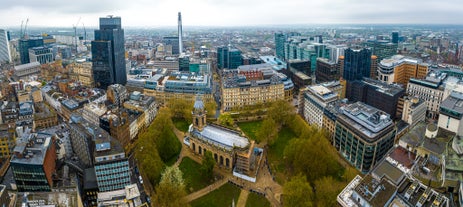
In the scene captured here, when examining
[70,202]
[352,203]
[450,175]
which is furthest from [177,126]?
[450,175]

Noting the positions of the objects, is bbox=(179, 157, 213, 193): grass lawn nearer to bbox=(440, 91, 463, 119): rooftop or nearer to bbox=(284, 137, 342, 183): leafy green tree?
bbox=(284, 137, 342, 183): leafy green tree

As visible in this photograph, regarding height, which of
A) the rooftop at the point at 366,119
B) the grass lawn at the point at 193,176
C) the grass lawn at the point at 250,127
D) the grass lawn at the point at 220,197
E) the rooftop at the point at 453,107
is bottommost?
the grass lawn at the point at 220,197

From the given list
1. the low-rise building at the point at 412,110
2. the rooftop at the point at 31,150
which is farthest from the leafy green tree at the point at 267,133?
the rooftop at the point at 31,150

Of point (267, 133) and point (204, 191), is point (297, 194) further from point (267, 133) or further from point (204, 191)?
point (267, 133)

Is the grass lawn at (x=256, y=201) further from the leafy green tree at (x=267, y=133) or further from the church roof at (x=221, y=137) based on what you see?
the leafy green tree at (x=267, y=133)

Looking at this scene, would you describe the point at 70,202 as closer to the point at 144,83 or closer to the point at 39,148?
the point at 39,148

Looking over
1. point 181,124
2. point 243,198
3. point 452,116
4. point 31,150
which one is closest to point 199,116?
point 181,124

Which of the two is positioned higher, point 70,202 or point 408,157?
point 408,157

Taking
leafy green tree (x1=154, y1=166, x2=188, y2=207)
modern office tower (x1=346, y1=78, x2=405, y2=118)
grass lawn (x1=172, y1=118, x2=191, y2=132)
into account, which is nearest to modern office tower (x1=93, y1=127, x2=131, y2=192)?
leafy green tree (x1=154, y1=166, x2=188, y2=207)
